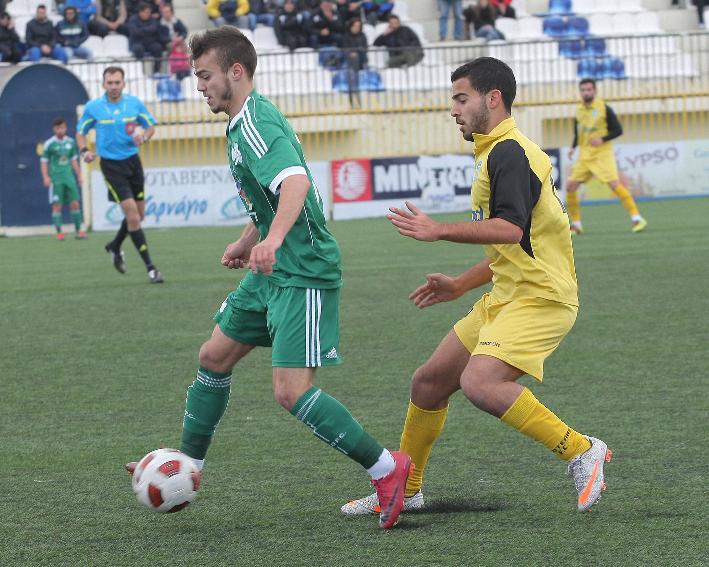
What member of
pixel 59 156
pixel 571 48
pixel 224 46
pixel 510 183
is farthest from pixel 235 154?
pixel 571 48

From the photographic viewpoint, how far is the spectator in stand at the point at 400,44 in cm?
2673

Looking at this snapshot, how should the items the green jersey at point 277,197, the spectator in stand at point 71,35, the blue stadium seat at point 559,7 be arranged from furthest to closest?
the blue stadium seat at point 559,7
the spectator in stand at point 71,35
the green jersey at point 277,197

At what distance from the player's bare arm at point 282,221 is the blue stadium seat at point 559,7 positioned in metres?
26.9

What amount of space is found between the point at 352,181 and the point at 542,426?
65.0 ft

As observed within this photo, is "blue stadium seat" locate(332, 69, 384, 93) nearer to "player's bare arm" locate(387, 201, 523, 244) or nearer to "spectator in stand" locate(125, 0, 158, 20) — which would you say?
"spectator in stand" locate(125, 0, 158, 20)

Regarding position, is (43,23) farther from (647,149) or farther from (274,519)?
(274,519)

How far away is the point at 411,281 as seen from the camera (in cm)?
1278

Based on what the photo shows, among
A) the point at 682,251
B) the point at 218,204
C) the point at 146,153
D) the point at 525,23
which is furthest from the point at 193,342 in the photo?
the point at 525,23

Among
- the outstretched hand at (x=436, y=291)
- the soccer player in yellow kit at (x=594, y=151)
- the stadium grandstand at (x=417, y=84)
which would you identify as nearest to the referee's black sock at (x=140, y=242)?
the soccer player in yellow kit at (x=594, y=151)

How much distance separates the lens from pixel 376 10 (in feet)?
92.8

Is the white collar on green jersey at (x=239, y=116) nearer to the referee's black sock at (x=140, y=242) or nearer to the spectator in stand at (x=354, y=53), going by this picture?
the referee's black sock at (x=140, y=242)

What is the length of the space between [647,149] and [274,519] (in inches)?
864

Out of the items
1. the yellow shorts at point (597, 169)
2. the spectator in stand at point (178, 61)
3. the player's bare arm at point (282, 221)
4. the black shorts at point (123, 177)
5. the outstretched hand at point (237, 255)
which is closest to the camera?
the player's bare arm at point (282, 221)

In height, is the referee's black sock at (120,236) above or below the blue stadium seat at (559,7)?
below
